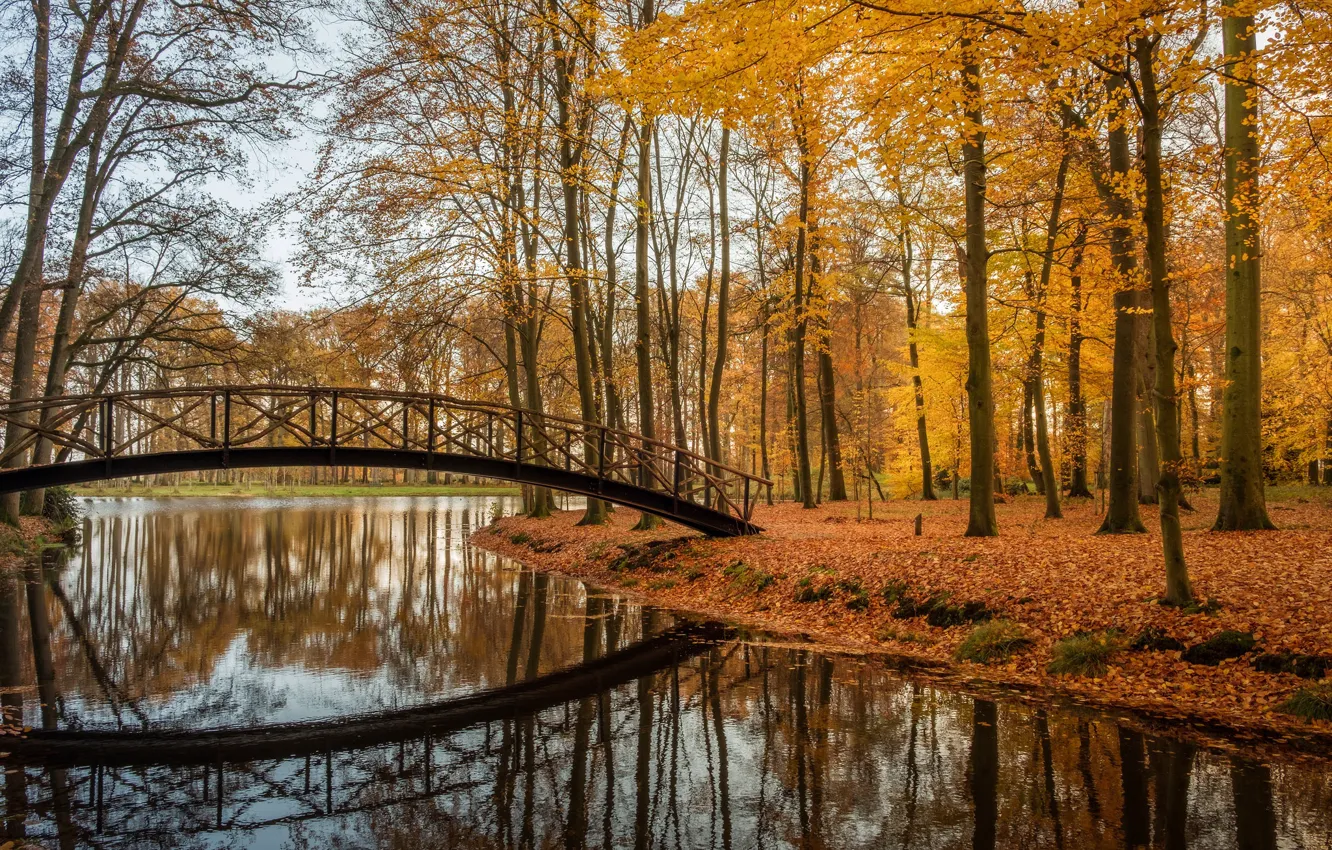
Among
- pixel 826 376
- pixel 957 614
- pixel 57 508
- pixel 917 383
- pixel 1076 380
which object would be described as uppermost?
pixel 826 376

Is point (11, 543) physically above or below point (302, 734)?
above

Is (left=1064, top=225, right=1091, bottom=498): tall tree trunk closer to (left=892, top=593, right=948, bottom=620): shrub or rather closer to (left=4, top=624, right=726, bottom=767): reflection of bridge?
(left=892, top=593, right=948, bottom=620): shrub

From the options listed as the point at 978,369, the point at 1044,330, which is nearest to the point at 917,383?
the point at 1044,330

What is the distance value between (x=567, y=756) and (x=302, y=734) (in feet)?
8.93

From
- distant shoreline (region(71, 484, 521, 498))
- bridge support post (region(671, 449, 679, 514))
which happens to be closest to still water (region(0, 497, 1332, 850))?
bridge support post (region(671, 449, 679, 514))

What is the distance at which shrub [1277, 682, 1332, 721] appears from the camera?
624 cm

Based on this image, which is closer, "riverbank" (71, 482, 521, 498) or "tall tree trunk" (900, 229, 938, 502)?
"tall tree trunk" (900, 229, 938, 502)

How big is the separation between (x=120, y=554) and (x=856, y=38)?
20541 millimetres

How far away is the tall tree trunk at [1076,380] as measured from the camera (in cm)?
1598

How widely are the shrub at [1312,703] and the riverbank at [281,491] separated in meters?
49.4

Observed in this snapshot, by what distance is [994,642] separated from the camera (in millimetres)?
8516

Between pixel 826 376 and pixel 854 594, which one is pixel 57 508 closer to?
pixel 826 376

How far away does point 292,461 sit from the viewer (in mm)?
12453

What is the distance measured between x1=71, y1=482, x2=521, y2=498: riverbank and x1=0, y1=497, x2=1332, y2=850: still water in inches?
1542
